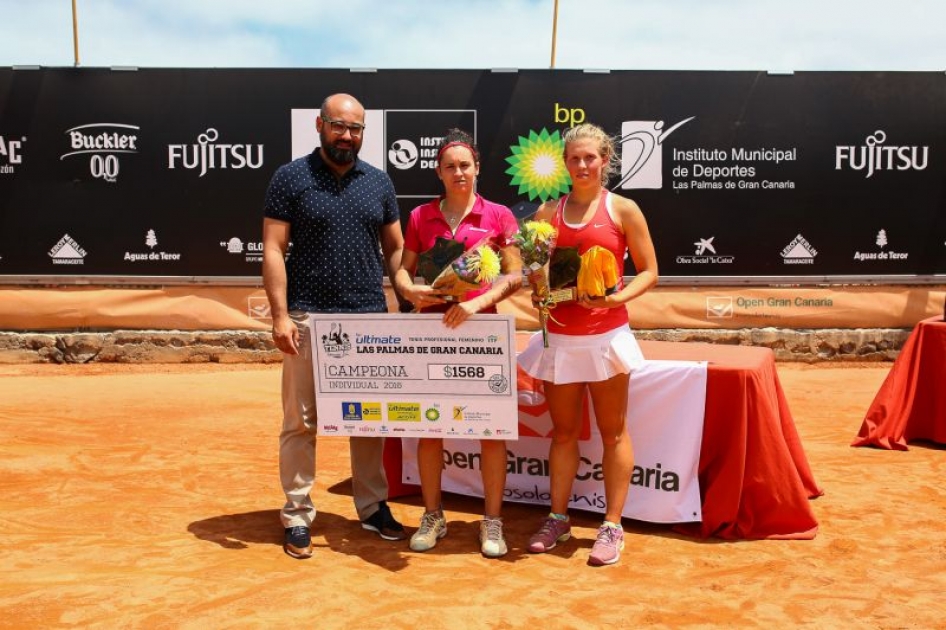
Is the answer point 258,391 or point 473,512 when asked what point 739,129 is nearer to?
point 258,391

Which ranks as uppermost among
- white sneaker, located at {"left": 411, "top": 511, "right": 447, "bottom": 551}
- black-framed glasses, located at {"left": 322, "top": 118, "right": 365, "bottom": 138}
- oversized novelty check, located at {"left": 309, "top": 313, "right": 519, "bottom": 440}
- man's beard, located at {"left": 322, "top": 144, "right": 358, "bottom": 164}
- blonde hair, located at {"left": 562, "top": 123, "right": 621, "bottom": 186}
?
black-framed glasses, located at {"left": 322, "top": 118, "right": 365, "bottom": 138}

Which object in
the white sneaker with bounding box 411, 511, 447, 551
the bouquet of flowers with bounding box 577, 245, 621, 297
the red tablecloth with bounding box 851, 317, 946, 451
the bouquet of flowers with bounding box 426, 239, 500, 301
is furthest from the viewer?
the red tablecloth with bounding box 851, 317, 946, 451

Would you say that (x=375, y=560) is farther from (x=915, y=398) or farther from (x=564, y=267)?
(x=915, y=398)

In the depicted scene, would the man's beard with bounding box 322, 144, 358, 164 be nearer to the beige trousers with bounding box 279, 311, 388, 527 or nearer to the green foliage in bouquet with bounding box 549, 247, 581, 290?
the beige trousers with bounding box 279, 311, 388, 527

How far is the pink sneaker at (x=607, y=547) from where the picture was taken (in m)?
4.07

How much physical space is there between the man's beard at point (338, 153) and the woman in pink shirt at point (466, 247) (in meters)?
0.41

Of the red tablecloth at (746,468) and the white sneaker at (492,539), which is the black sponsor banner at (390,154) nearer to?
the red tablecloth at (746,468)

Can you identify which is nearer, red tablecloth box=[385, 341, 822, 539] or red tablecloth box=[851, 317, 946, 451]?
red tablecloth box=[385, 341, 822, 539]

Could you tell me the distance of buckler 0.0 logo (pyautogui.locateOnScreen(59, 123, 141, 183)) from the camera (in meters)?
10.8

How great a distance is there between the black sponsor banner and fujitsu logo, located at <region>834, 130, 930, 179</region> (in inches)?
16.6

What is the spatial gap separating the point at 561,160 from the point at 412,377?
7215mm

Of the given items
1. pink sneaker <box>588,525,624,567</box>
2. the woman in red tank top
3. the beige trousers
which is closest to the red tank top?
the woman in red tank top

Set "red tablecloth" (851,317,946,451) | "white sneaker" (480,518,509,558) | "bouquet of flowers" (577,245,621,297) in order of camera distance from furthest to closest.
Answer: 1. "red tablecloth" (851,317,946,451)
2. "white sneaker" (480,518,509,558)
3. "bouquet of flowers" (577,245,621,297)

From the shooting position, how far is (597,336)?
4082 mm
